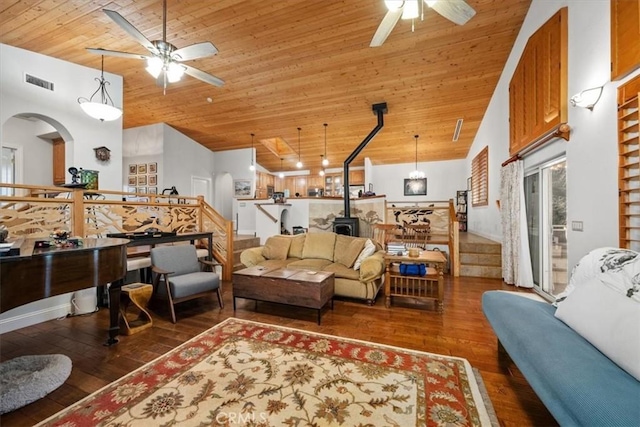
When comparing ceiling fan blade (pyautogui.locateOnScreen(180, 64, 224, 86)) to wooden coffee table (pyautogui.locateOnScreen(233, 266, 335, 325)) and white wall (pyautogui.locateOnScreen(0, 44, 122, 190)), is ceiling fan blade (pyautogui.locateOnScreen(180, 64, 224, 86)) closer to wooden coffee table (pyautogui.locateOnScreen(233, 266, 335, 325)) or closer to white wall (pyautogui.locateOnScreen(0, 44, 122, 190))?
wooden coffee table (pyautogui.locateOnScreen(233, 266, 335, 325))

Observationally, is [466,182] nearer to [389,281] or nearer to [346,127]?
[346,127]

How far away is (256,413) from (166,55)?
3.29 m

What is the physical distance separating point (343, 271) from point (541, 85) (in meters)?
3.58

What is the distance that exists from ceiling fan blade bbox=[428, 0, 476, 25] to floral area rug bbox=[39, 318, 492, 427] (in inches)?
116

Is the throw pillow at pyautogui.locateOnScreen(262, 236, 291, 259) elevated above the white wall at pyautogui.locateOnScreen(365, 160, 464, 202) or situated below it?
below

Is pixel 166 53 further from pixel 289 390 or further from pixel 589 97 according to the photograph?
pixel 589 97

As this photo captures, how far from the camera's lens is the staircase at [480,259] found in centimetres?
484

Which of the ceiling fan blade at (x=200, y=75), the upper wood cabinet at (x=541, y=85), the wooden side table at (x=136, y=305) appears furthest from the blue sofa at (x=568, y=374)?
the ceiling fan blade at (x=200, y=75)

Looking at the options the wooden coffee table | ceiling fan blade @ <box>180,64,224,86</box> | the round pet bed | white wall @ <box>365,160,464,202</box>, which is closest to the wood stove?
the wooden coffee table

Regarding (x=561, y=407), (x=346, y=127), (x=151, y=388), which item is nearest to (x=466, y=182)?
(x=346, y=127)

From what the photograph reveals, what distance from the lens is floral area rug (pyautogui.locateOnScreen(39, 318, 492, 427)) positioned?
1523 mm

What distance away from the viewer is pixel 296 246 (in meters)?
4.41

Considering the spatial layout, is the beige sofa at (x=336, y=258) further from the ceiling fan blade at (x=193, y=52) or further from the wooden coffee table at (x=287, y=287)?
the ceiling fan blade at (x=193, y=52)

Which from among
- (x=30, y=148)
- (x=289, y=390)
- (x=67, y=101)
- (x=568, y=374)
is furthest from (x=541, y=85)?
(x=30, y=148)
